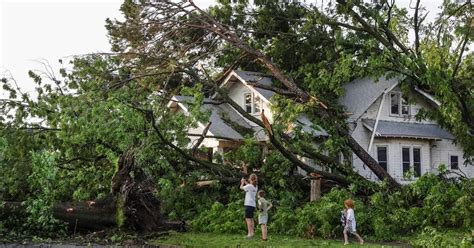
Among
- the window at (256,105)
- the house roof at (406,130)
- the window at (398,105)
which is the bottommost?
the house roof at (406,130)

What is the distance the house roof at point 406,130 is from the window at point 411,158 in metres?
0.82

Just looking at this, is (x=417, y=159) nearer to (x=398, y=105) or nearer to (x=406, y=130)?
(x=406, y=130)


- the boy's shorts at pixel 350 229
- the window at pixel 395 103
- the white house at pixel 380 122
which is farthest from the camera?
the window at pixel 395 103

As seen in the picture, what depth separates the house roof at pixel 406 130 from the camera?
23.8 metres

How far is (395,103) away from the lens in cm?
2564

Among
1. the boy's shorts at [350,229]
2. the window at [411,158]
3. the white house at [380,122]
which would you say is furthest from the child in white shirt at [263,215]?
the window at [411,158]

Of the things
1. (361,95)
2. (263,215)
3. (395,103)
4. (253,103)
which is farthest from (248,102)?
(263,215)

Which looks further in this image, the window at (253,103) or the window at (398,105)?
the window at (398,105)

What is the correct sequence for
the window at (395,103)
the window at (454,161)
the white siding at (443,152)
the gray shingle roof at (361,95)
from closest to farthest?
the gray shingle roof at (361,95) → the window at (395,103) → the white siding at (443,152) → the window at (454,161)

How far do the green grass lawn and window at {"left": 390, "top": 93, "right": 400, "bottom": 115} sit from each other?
14.6 metres

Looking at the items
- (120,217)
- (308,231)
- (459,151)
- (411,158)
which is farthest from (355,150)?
(459,151)

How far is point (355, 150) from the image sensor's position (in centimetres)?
1667

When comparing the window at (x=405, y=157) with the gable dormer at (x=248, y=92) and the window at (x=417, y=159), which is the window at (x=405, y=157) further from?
the gable dormer at (x=248, y=92)

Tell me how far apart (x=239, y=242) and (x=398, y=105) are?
16.6 m
